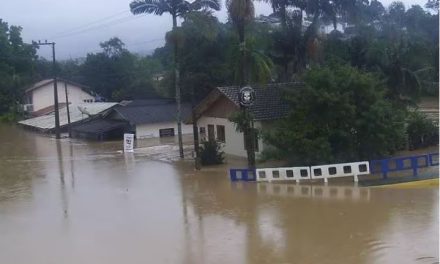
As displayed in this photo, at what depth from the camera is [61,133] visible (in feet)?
167

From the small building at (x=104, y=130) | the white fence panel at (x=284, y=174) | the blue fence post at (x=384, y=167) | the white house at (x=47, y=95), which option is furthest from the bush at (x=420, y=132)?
the white house at (x=47, y=95)

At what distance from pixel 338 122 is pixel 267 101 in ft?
20.7

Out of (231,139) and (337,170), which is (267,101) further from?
(337,170)

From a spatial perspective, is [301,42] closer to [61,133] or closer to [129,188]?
[129,188]

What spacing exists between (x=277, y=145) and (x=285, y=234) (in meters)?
8.86

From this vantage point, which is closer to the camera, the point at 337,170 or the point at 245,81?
the point at 337,170

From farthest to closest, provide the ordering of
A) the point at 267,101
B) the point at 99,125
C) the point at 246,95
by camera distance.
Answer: the point at 99,125
the point at 267,101
the point at 246,95

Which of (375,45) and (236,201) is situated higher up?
(375,45)

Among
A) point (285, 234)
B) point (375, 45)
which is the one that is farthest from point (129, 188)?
point (375, 45)

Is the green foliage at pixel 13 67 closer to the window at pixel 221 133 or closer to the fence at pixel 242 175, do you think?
the window at pixel 221 133

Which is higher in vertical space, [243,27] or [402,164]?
[243,27]

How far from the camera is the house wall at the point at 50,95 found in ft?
219

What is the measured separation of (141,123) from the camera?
42438mm

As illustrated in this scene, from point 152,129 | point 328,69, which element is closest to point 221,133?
point 328,69
